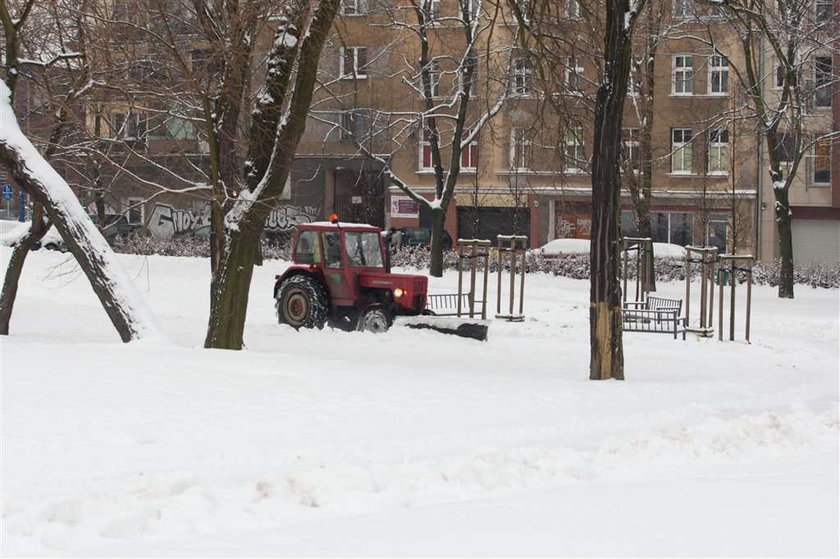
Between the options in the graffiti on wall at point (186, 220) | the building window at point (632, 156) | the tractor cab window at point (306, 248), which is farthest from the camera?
the graffiti on wall at point (186, 220)

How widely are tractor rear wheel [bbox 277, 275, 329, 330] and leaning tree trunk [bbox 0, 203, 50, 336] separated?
443 cm

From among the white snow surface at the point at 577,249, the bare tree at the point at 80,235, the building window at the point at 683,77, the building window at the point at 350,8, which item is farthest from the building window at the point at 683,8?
A: the bare tree at the point at 80,235

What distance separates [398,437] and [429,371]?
443cm

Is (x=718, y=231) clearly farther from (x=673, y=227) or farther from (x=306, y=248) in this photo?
(x=306, y=248)

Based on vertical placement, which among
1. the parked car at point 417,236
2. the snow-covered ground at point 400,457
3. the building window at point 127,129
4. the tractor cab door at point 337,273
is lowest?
the snow-covered ground at point 400,457

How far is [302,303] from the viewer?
21531 mm

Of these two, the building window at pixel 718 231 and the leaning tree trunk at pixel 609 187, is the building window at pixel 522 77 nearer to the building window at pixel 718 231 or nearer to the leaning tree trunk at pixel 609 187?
the leaning tree trunk at pixel 609 187

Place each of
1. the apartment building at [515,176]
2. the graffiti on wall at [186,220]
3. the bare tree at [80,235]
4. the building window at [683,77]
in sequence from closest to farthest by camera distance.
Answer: the bare tree at [80,235] → the apartment building at [515,176] → the building window at [683,77] → the graffiti on wall at [186,220]

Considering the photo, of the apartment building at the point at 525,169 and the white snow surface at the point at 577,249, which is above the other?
the apartment building at the point at 525,169

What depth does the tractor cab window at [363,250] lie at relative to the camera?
2175cm

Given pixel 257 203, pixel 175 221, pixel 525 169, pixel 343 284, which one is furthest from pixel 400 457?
pixel 175 221

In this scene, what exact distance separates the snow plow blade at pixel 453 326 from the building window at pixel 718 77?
27926 mm

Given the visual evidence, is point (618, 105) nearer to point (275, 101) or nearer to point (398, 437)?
point (275, 101)

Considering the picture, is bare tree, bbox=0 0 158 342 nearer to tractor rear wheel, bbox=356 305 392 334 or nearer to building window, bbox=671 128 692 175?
tractor rear wheel, bbox=356 305 392 334
